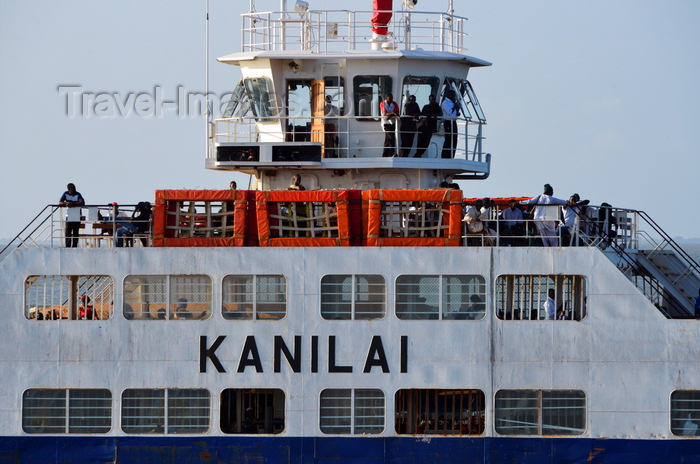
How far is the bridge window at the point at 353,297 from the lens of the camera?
1970 centimetres

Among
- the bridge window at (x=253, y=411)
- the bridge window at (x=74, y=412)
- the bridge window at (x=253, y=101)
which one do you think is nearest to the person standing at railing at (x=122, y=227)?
the bridge window at (x=74, y=412)

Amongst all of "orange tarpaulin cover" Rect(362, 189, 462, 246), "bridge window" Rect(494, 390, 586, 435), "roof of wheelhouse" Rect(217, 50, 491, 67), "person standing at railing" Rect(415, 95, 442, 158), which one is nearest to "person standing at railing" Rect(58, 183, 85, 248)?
"roof of wheelhouse" Rect(217, 50, 491, 67)

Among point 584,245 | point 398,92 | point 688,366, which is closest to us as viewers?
point 688,366

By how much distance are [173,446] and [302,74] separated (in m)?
8.84

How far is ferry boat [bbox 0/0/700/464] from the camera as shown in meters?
19.5

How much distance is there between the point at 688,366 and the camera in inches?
765

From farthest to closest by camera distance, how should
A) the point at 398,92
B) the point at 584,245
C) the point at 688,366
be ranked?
1. the point at 398,92
2. the point at 584,245
3. the point at 688,366

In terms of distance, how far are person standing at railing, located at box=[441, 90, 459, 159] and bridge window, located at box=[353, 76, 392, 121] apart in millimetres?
1394

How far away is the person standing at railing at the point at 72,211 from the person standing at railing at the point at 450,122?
8115 millimetres

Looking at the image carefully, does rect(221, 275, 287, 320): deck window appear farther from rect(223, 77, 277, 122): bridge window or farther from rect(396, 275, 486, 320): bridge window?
rect(223, 77, 277, 122): bridge window

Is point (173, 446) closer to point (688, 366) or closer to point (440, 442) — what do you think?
point (440, 442)

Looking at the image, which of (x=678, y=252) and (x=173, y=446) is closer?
(x=173, y=446)

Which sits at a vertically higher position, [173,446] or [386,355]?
[386,355]

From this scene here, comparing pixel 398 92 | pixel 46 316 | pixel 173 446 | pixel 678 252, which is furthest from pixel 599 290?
pixel 46 316
